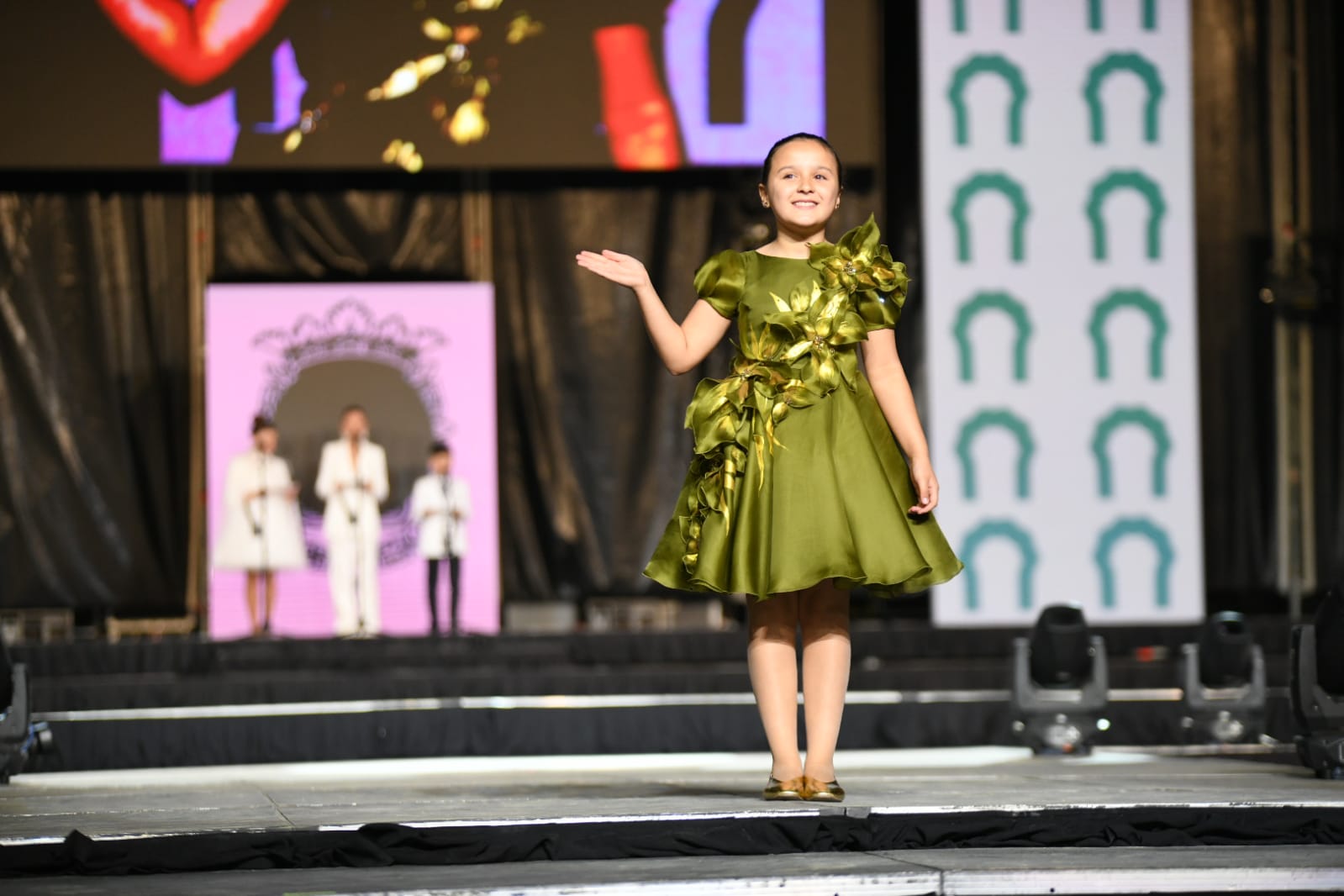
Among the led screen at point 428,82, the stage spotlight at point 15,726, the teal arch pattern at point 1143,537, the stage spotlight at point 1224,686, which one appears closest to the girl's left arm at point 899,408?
the stage spotlight at point 15,726

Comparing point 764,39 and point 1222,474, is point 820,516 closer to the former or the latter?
point 764,39

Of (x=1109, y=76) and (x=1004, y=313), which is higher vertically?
(x=1109, y=76)

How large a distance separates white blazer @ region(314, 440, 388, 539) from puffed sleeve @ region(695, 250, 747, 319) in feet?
20.8

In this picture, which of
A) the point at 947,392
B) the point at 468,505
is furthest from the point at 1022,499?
the point at 468,505

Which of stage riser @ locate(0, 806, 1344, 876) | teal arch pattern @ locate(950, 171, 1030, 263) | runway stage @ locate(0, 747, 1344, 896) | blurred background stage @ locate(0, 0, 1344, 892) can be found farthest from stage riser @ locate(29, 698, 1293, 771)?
teal arch pattern @ locate(950, 171, 1030, 263)

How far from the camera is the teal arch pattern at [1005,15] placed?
804 centimetres

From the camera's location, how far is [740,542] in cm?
274

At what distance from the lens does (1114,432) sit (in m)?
7.98

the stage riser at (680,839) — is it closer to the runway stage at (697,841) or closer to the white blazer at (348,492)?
the runway stage at (697,841)

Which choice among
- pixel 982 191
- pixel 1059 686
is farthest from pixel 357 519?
pixel 1059 686

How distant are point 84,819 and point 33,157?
6599mm

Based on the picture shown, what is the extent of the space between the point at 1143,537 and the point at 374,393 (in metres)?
4.01

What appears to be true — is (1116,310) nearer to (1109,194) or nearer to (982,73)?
(1109,194)

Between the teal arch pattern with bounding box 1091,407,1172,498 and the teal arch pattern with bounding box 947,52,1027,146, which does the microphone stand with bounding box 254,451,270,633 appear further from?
the teal arch pattern with bounding box 1091,407,1172,498
